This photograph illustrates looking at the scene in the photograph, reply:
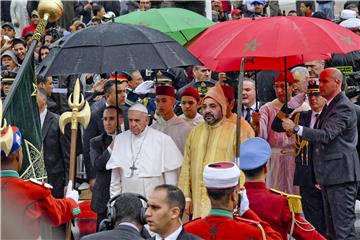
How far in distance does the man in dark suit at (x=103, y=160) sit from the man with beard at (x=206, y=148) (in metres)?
0.87

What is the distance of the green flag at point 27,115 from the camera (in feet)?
29.5

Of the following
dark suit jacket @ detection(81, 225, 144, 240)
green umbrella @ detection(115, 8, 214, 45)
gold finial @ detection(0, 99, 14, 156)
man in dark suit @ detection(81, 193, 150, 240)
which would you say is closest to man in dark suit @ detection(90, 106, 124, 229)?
green umbrella @ detection(115, 8, 214, 45)

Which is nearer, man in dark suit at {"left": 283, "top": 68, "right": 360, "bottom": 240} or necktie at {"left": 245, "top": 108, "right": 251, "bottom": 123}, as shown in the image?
man in dark suit at {"left": 283, "top": 68, "right": 360, "bottom": 240}

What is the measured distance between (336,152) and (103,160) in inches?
88.2

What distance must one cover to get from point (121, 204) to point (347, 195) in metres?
3.94

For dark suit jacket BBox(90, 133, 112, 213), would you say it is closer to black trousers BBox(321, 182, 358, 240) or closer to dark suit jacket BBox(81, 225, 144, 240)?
black trousers BBox(321, 182, 358, 240)

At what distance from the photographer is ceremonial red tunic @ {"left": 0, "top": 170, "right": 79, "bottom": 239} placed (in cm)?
798

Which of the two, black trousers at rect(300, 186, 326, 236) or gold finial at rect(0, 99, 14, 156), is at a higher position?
gold finial at rect(0, 99, 14, 156)

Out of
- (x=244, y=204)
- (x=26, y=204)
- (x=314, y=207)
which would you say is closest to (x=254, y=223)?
(x=244, y=204)

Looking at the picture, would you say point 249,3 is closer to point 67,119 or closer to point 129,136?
point 129,136

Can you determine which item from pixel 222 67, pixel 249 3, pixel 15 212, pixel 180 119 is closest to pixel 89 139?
pixel 180 119

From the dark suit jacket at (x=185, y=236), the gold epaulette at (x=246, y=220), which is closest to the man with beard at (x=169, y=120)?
the gold epaulette at (x=246, y=220)

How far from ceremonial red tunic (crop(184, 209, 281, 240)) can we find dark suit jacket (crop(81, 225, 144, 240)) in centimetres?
42

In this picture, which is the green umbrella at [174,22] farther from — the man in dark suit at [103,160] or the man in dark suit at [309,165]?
the man in dark suit at [309,165]
